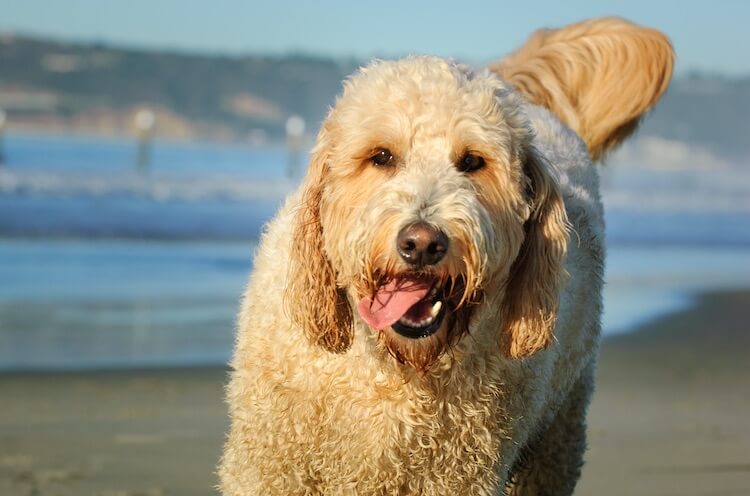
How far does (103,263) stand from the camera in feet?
47.6

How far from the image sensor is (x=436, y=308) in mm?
4203

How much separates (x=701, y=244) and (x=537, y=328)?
55.7ft

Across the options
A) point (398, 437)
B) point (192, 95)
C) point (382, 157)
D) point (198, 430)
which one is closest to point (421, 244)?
point (382, 157)

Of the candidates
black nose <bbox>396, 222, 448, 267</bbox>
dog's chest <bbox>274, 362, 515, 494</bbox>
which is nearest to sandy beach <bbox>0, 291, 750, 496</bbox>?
dog's chest <bbox>274, 362, 515, 494</bbox>

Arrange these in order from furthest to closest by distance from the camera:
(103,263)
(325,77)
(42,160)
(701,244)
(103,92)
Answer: (325,77)
(103,92)
(42,160)
(701,244)
(103,263)

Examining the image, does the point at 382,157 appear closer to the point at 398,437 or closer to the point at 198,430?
the point at 398,437

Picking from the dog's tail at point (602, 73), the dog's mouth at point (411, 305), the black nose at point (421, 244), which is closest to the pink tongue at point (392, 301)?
the dog's mouth at point (411, 305)

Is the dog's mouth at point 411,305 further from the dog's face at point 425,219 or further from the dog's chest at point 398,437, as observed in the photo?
the dog's chest at point 398,437

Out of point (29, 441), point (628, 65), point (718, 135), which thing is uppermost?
point (628, 65)

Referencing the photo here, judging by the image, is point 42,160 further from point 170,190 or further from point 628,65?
point 628,65

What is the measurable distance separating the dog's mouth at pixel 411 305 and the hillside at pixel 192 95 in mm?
39127

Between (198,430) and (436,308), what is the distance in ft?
13.0

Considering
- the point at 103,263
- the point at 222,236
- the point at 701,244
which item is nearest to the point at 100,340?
the point at 103,263

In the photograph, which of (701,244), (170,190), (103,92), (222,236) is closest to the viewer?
(222,236)
